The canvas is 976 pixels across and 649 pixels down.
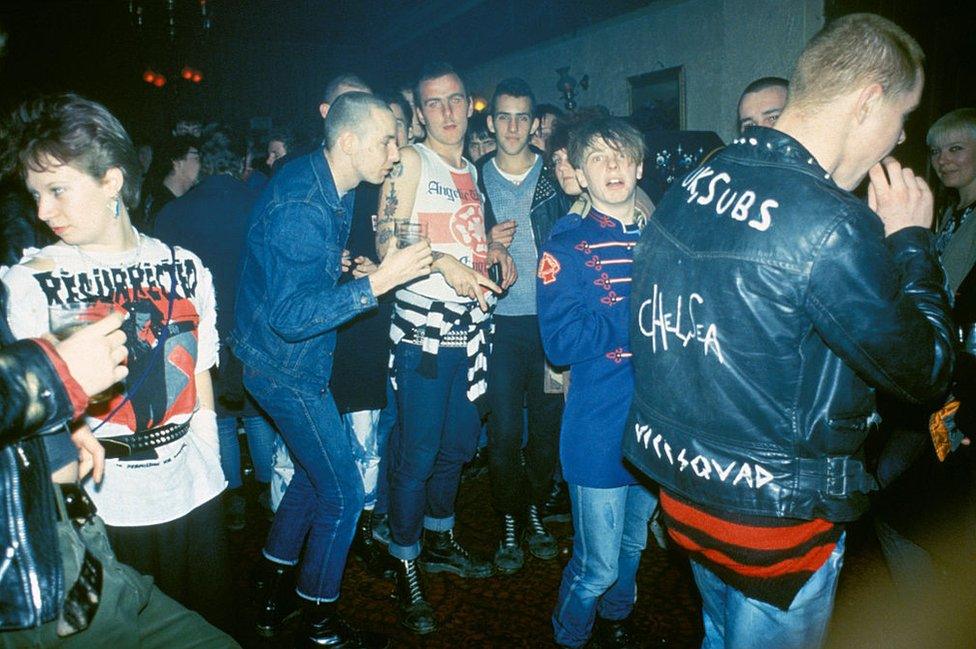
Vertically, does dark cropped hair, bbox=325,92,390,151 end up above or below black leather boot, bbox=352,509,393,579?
above

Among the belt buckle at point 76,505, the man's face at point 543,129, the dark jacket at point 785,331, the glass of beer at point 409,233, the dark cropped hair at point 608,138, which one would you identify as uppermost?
the man's face at point 543,129

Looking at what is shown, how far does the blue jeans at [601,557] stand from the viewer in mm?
2129

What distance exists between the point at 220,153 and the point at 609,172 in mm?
2343

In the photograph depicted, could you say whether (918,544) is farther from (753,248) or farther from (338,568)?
(338,568)

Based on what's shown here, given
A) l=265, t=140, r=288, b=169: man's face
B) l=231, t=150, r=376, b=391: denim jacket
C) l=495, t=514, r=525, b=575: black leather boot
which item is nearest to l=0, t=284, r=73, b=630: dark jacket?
l=231, t=150, r=376, b=391: denim jacket

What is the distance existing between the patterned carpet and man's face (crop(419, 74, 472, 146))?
2.17 meters

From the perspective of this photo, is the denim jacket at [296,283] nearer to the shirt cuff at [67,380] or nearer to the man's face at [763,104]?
the shirt cuff at [67,380]

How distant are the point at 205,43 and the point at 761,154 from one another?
14.1 m

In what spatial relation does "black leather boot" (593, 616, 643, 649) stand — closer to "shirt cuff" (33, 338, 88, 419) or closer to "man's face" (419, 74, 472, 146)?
"shirt cuff" (33, 338, 88, 419)

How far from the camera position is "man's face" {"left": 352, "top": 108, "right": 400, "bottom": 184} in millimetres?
2350

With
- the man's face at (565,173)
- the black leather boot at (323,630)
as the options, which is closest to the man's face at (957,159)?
the man's face at (565,173)

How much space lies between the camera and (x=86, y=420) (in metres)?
1.67

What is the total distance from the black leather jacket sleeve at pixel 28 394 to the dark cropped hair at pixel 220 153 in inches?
106

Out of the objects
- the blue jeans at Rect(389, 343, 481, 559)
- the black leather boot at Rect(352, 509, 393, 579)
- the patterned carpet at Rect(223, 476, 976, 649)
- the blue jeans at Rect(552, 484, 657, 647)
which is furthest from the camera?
the black leather boot at Rect(352, 509, 393, 579)
